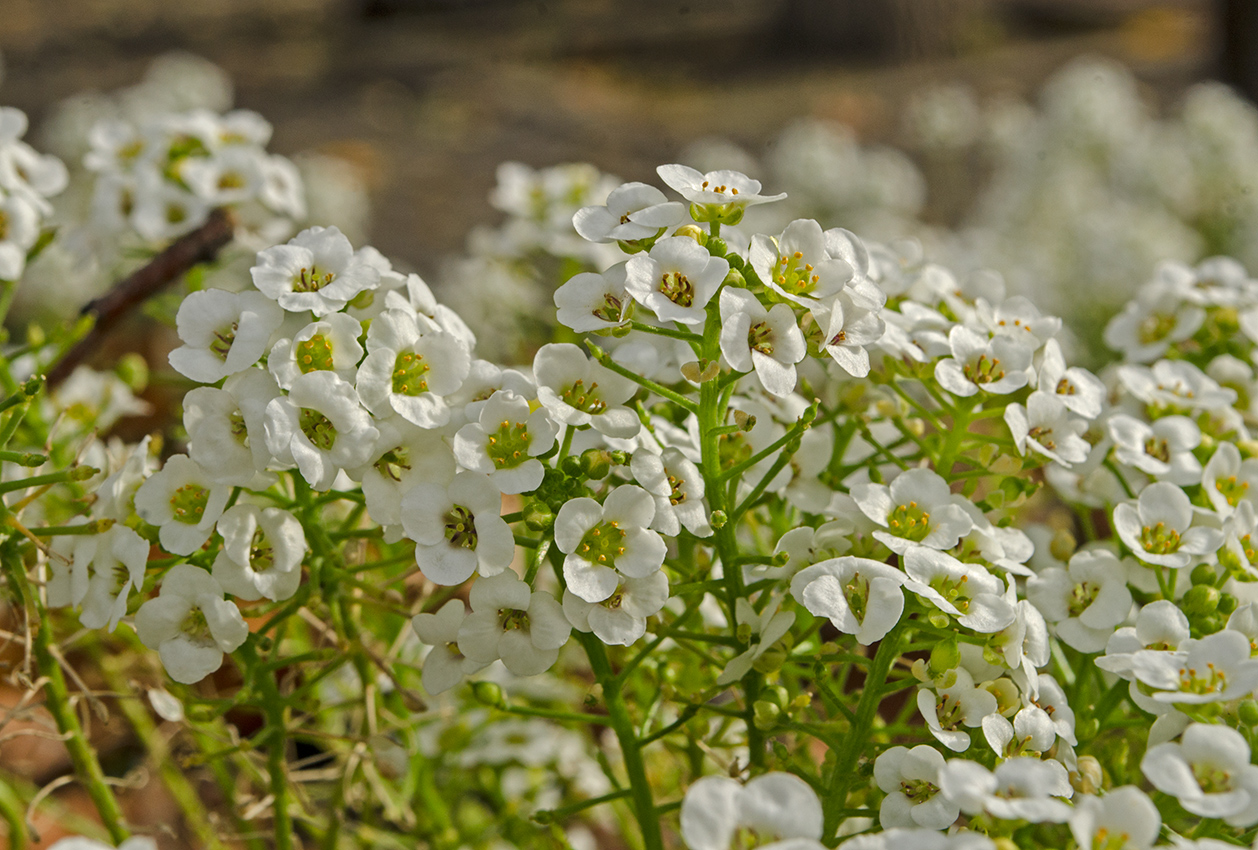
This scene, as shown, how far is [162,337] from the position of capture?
2.68m

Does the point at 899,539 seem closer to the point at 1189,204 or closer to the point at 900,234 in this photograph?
the point at 900,234

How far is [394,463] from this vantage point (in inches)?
31.4

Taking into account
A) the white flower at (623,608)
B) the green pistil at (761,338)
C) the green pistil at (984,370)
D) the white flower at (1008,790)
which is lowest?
the white flower at (623,608)

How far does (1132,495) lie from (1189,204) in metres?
2.75

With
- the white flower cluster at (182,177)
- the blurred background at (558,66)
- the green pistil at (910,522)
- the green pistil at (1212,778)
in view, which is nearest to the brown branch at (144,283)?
the white flower cluster at (182,177)

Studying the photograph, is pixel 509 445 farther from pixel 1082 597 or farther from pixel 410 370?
pixel 1082 597

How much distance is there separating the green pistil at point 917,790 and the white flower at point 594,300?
37 cm

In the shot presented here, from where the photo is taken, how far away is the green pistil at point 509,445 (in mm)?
765

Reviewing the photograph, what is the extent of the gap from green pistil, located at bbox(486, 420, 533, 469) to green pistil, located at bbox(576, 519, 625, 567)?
0.07m

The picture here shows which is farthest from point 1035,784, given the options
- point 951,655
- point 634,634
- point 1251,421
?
point 1251,421

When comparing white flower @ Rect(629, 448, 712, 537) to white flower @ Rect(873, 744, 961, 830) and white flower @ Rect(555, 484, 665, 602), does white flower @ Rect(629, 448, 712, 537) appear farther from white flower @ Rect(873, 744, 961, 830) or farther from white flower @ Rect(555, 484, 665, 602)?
white flower @ Rect(873, 744, 961, 830)

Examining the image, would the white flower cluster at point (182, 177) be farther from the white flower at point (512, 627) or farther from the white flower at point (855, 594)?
the white flower at point (855, 594)

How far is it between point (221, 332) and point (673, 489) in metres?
0.35

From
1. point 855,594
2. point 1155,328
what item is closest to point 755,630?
point 855,594
